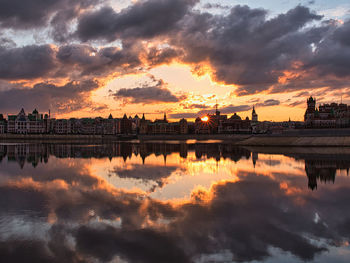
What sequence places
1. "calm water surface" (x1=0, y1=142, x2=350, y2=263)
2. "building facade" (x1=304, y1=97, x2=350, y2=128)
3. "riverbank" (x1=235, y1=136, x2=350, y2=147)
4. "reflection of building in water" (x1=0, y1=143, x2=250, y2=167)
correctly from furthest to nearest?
"building facade" (x1=304, y1=97, x2=350, y2=128)
"riverbank" (x1=235, y1=136, x2=350, y2=147)
"reflection of building in water" (x1=0, y1=143, x2=250, y2=167)
"calm water surface" (x1=0, y1=142, x2=350, y2=263)

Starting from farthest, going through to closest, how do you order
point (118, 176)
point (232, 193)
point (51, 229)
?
point (118, 176), point (232, 193), point (51, 229)

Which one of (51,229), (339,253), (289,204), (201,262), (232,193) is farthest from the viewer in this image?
(232,193)

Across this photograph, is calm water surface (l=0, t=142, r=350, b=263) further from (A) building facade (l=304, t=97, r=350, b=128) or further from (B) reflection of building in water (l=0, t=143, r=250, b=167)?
(A) building facade (l=304, t=97, r=350, b=128)

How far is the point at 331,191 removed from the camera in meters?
27.4

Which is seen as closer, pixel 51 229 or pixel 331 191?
pixel 51 229

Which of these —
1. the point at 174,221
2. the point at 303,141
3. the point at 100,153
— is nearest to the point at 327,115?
the point at 303,141

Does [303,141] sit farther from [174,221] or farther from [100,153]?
[174,221]

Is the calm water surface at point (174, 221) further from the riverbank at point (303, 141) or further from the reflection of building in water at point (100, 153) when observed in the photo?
the riverbank at point (303, 141)

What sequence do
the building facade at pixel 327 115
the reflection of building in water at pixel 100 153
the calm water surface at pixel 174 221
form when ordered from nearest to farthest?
the calm water surface at pixel 174 221 < the reflection of building in water at pixel 100 153 < the building facade at pixel 327 115

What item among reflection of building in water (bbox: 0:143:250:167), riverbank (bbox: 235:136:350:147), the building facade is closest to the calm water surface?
reflection of building in water (bbox: 0:143:250:167)

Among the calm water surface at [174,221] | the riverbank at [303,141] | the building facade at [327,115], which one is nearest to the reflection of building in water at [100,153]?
the riverbank at [303,141]

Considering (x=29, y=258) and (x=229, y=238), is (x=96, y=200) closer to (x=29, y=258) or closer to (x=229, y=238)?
(x=29, y=258)

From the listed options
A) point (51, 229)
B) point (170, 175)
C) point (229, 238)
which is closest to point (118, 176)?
point (170, 175)

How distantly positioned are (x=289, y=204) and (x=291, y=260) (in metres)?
10.8
